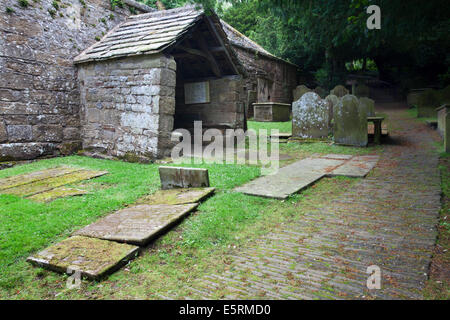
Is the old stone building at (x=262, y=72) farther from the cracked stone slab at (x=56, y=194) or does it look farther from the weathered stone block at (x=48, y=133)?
the cracked stone slab at (x=56, y=194)

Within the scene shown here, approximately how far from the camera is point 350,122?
26.6 ft

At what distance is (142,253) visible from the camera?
293 cm

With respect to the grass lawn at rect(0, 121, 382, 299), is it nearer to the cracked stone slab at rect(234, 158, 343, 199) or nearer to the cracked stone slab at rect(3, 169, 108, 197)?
the cracked stone slab at rect(234, 158, 343, 199)

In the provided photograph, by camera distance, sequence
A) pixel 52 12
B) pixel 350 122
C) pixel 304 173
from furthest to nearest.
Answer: pixel 350 122 < pixel 52 12 < pixel 304 173

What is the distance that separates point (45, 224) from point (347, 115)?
7.34m

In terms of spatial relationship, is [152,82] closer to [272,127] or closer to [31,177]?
[31,177]

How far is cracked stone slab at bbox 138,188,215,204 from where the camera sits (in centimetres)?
407

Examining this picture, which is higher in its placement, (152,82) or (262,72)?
(262,72)

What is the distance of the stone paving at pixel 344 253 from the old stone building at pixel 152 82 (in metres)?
4.38

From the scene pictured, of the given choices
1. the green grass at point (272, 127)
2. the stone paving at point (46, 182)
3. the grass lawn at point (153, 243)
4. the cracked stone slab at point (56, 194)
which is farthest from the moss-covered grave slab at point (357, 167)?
the green grass at point (272, 127)

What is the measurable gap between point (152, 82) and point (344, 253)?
17.7 feet

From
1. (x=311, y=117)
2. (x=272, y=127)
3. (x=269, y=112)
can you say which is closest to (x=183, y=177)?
(x=311, y=117)

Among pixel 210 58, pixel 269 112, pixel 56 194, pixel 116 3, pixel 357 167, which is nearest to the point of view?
pixel 56 194

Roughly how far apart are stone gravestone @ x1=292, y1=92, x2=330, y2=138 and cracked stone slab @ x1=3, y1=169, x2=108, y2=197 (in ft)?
19.0
